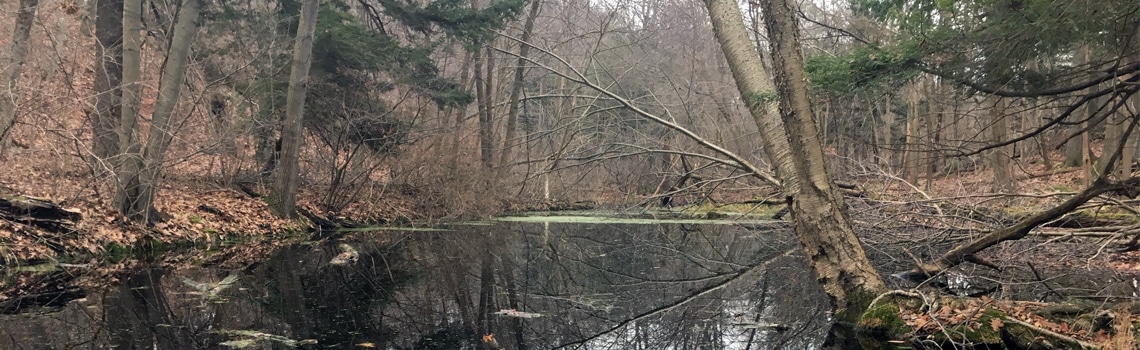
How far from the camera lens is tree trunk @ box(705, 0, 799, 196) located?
690 cm

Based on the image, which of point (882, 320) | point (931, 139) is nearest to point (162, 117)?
point (882, 320)

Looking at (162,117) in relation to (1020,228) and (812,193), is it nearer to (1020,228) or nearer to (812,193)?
(812,193)

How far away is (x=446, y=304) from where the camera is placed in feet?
22.6

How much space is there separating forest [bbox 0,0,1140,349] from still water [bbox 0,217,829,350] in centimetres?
9

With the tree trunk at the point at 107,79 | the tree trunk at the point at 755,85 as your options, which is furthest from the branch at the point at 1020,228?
the tree trunk at the point at 107,79

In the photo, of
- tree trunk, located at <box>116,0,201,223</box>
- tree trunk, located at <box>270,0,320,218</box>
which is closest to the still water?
tree trunk, located at <box>116,0,201,223</box>

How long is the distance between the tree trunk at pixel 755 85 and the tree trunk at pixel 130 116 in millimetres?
7540

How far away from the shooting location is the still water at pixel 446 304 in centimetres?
538

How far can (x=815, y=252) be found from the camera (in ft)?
21.6

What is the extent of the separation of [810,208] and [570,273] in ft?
12.1

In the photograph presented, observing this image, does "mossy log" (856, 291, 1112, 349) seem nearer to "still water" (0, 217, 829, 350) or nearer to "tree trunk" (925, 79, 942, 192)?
"still water" (0, 217, 829, 350)

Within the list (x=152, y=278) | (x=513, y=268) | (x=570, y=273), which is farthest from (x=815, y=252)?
(x=152, y=278)

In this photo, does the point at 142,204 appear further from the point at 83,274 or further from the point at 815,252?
the point at 815,252

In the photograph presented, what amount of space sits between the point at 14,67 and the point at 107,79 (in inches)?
55.4
